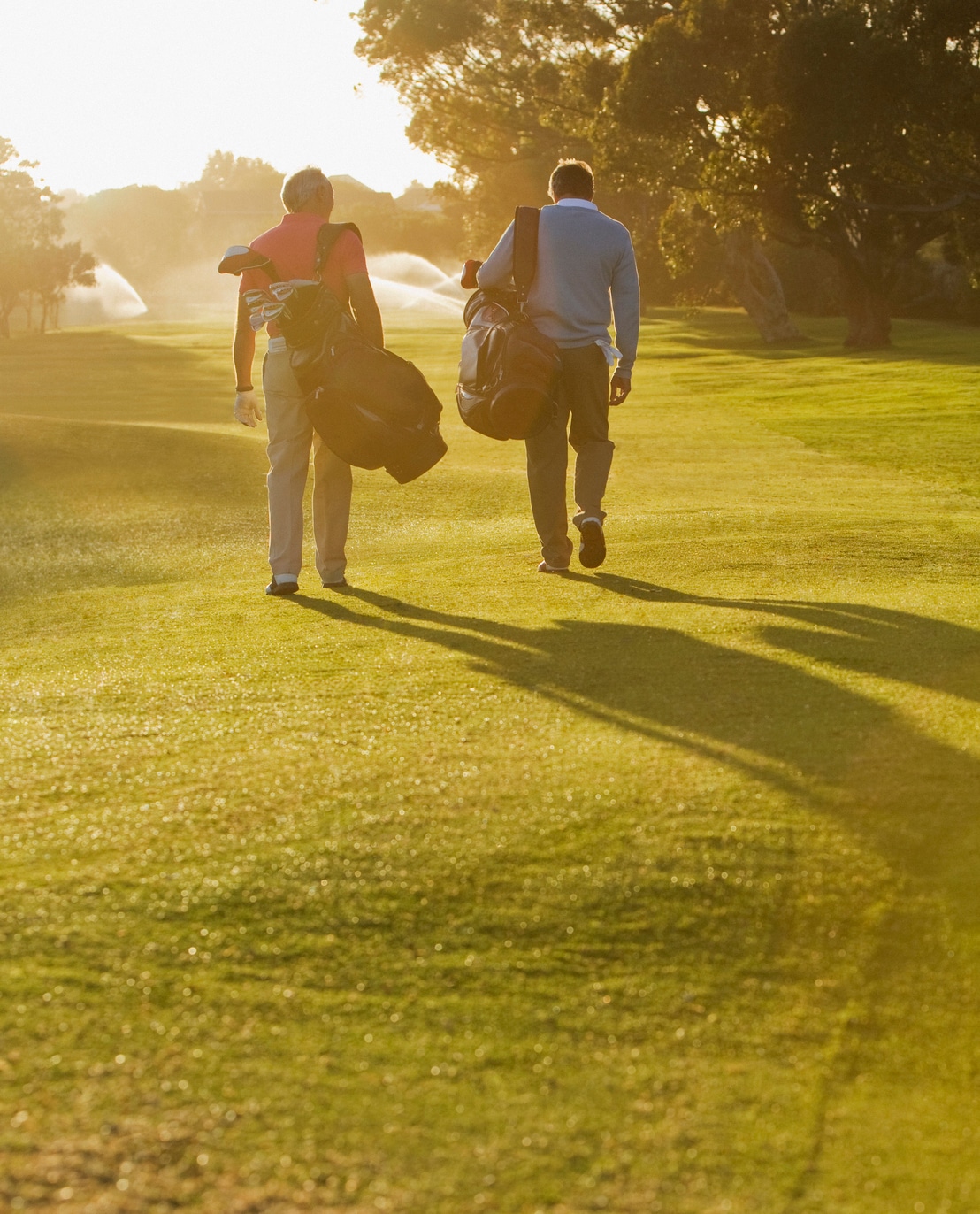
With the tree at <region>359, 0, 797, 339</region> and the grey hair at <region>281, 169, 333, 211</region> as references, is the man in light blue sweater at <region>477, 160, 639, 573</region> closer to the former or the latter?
the grey hair at <region>281, 169, 333, 211</region>

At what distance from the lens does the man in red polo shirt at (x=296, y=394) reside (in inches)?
296

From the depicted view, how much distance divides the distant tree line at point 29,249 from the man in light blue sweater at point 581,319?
70.8 meters

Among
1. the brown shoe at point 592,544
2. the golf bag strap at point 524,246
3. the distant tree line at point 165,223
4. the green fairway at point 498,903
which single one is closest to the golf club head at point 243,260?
the golf bag strap at point 524,246

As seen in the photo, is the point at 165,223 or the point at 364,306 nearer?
the point at 364,306

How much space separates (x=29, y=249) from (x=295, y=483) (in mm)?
72773

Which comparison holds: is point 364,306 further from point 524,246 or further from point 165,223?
point 165,223

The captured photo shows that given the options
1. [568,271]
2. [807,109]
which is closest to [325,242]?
[568,271]

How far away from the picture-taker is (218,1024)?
2.88 metres

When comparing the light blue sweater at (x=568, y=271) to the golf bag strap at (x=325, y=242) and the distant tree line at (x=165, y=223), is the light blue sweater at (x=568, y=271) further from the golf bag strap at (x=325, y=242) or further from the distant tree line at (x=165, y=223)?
the distant tree line at (x=165, y=223)

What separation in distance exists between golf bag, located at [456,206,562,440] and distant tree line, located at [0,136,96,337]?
2792 inches

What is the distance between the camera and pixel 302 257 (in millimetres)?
7543

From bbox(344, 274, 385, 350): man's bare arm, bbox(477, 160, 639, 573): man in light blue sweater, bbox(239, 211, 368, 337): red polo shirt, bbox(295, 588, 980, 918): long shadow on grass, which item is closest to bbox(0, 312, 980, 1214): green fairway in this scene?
bbox(295, 588, 980, 918): long shadow on grass

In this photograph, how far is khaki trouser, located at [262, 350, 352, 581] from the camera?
7.73 m

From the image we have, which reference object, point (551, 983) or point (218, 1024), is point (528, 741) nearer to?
point (551, 983)
